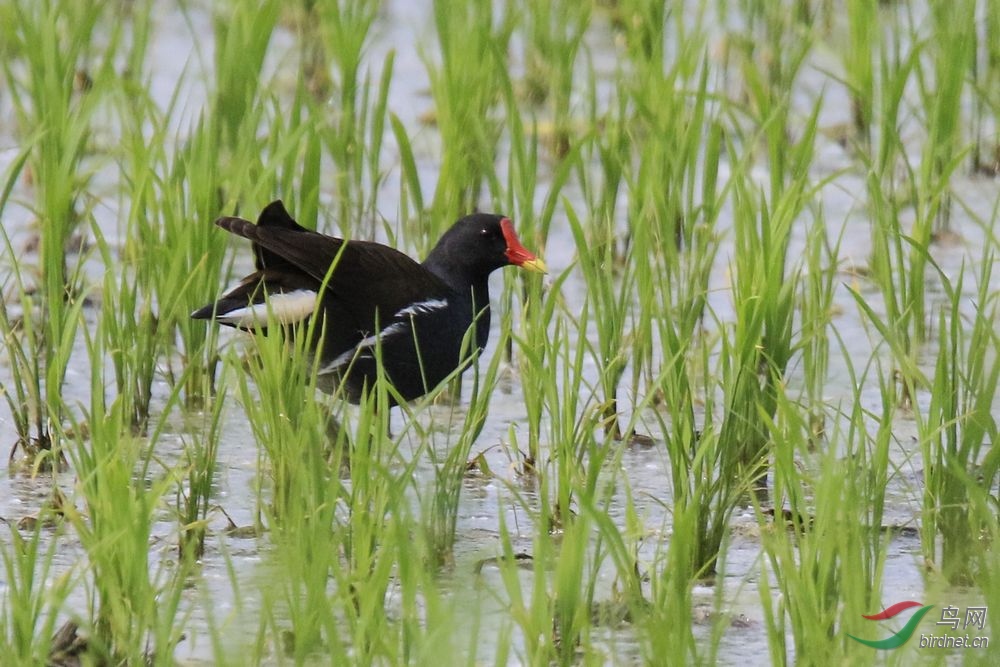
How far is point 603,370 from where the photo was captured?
3775 millimetres

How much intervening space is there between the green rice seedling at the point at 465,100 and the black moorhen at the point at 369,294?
0.29 meters

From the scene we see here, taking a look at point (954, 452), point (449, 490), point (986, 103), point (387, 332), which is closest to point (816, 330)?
point (954, 452)

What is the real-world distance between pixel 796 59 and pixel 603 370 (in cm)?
202

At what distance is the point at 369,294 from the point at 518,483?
1.78ft

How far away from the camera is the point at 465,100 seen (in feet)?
16.0

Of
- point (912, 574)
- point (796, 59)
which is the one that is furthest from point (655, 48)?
point (912, 574)

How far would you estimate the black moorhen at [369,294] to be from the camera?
386cm

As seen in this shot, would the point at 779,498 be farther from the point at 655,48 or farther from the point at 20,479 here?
the point at 655,48

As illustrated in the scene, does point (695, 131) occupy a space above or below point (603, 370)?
above

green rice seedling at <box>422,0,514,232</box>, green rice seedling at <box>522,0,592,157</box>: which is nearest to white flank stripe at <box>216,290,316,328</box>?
green rice seedling at <box>422,0,514,232</box>
